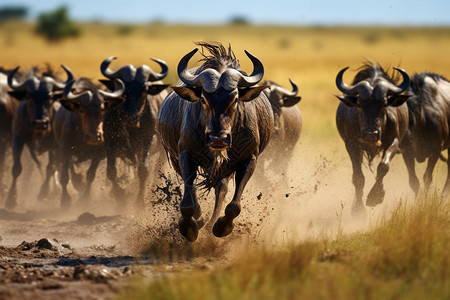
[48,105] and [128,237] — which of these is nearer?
[128,237]

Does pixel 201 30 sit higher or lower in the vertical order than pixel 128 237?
higher

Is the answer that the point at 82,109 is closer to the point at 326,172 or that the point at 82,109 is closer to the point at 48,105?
the point at 48,105

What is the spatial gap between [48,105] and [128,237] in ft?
16.2

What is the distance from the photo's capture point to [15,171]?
504 inches

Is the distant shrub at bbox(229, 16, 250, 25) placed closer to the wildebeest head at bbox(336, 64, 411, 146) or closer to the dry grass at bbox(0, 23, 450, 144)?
the dry grass at bbox(0, 23, 450, 144)

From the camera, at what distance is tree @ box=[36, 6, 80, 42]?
221 ft

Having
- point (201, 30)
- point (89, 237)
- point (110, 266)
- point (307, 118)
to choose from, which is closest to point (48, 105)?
point (89, 237)

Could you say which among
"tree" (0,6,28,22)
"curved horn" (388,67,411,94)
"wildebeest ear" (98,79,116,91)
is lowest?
"wildebeest ear" (98,79,116,91)

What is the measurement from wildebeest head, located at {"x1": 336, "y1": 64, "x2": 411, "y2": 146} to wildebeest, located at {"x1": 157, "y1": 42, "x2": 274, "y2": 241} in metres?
2.80

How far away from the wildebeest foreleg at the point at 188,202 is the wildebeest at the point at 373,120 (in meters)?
3.69

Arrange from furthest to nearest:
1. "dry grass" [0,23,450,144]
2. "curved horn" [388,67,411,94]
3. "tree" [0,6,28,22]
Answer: "tree" [0,6,28,22] → "dry grass" [0,23,450,144] → "curved horn" [388,67,411,94]

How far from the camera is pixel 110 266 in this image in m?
6.89

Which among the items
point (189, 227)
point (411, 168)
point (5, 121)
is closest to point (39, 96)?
point (5, 121)

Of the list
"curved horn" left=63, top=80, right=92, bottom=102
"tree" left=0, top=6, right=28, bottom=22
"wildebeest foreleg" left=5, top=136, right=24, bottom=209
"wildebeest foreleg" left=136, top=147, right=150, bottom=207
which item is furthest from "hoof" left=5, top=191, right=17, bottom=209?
"tree" left=0, top=6, right=28, bottom=22
